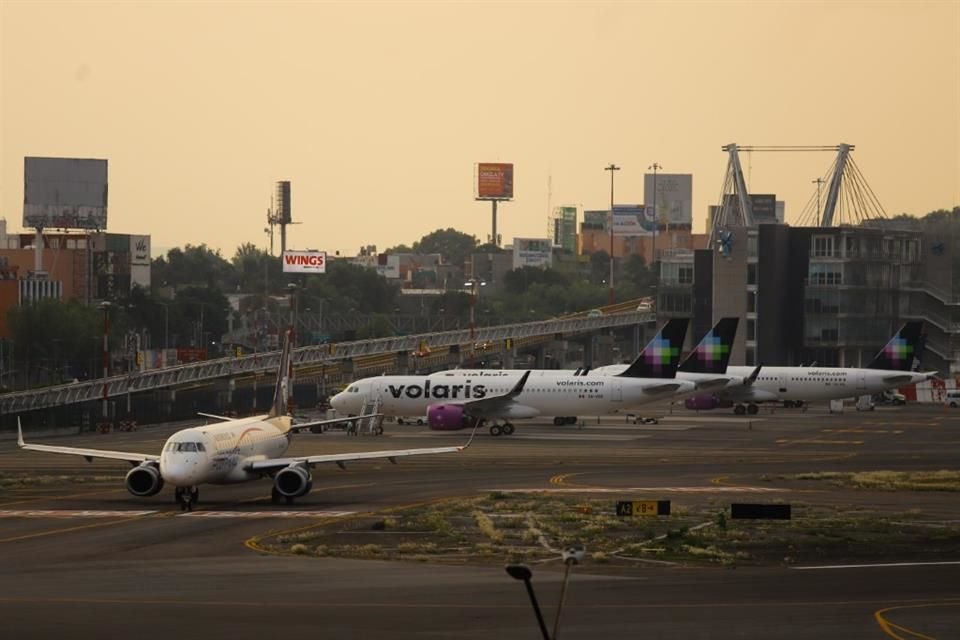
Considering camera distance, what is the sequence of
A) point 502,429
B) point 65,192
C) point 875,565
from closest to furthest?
point 875,565
point 502,429
point 65,192

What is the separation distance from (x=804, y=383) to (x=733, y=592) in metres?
99.4

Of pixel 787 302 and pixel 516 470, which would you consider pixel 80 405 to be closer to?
pixel 516 470

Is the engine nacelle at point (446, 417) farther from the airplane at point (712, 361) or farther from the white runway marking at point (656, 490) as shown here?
the white runway marking at point (656, 490)

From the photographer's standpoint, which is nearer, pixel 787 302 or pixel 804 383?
pixel 804 383

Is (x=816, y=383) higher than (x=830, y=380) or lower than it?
lower

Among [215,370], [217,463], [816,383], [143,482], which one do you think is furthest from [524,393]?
[217,463]

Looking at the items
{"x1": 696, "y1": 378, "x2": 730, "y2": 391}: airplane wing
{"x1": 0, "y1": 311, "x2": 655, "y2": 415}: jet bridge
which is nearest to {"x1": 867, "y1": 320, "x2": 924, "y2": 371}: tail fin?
{"x1": 696, "y1": 378, "x2": 730, "y2": 391}: airplane wing

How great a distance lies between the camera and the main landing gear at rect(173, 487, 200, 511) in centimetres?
5422

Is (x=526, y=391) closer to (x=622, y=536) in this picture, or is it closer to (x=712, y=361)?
(x=712, y=361)

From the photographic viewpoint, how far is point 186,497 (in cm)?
5475

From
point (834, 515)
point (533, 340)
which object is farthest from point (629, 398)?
point (533, 340)

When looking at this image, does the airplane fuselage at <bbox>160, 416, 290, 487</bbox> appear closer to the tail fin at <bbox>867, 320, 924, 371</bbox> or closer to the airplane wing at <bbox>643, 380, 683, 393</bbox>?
the airplane wing at <bbox>643, 380, 683, 393</bbox>

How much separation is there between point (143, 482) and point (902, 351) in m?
89.9

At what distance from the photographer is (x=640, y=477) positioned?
68625 millimetres
